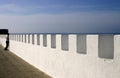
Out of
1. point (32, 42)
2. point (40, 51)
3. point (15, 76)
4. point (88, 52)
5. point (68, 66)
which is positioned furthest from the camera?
point (32, 42)

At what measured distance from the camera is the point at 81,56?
10.1 metres

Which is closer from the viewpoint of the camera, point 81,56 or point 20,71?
point 81,56

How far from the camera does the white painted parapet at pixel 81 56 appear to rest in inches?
311

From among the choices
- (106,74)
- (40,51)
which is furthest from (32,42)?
(106,74)

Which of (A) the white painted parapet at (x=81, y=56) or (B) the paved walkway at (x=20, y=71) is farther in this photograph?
(B) the paved walkway at (x=20, y=71)

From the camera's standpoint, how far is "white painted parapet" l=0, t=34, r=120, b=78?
7.90 meters

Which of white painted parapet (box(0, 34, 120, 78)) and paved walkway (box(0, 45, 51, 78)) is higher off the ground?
white painted parapet (box(0, 34, 120, 78))

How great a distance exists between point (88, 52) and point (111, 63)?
179 cm

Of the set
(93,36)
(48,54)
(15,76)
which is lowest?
(15,76)

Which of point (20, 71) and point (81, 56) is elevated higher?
point (81, 56)

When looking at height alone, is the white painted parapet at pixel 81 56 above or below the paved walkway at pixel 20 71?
above

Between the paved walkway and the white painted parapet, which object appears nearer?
the white painted parapet

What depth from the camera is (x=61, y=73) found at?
496 inches

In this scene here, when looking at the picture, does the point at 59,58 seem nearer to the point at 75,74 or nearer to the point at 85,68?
the point at 75,74
